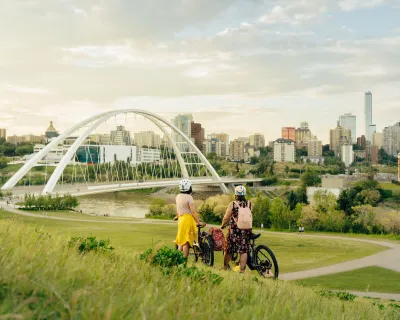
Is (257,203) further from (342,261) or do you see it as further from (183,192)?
(183,192)

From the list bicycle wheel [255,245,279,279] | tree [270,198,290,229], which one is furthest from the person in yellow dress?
tree [270,198,290,229]

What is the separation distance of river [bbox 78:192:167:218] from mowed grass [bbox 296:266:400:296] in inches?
1376

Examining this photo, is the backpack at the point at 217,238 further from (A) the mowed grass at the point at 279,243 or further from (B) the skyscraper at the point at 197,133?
(B) the skyscraper at the point at 197,133

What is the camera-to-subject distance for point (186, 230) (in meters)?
9.02

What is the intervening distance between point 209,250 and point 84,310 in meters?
5.95

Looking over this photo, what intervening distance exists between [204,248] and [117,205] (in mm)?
57361

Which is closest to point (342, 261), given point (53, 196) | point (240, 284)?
point (240, 284)

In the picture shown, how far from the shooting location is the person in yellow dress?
881 centimetres

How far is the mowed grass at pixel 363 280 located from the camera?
17.6 metres

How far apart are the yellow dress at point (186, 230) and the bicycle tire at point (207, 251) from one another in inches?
10.6

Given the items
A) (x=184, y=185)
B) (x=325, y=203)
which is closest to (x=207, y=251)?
(x=184, y=185)

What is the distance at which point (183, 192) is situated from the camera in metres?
8.88

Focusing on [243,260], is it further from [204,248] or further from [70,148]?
[70,148]

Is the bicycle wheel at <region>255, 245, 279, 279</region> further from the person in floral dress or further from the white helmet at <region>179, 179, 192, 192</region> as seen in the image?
the white helmet at <region>179, 179, 192, 192</region>
